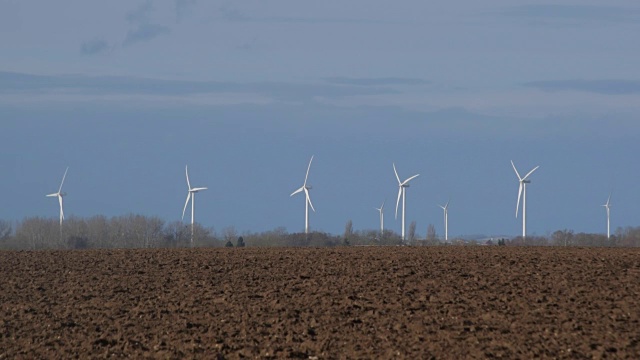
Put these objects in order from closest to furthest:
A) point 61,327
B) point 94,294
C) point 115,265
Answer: point 61,327, point 94,294, point 115,265

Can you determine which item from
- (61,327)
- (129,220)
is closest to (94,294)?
(61,327)

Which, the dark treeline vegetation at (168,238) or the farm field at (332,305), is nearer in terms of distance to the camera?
the farm field at (332,305)

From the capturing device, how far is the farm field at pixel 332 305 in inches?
824

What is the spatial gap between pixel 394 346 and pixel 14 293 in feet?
47.7

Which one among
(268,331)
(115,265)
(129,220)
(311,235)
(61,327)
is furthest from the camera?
(129,220)

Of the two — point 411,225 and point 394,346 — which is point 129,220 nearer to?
point 411,225

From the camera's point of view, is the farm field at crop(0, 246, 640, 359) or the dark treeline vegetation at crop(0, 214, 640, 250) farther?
the dark treeline vegetation at crop(0, 214, 640, 250)

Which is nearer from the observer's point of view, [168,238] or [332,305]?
[332,305]

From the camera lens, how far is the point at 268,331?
2325 cm

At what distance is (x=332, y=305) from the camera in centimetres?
2597

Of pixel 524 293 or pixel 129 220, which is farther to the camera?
pixel 129 220

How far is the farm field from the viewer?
20.9 m

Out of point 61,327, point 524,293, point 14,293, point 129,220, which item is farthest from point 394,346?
point 129,220

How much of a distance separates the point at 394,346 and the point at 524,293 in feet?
20.9
